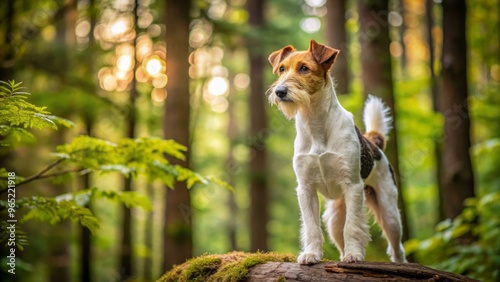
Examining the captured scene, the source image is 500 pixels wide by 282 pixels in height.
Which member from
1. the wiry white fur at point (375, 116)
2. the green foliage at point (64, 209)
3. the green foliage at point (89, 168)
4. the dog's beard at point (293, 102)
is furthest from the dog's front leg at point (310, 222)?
the green foliage at point (64, 209)

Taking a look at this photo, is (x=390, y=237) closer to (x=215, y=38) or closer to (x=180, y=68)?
(x=180, y=68)

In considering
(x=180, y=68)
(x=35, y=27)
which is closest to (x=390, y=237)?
(x=180, y=68)

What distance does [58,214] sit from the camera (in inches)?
184

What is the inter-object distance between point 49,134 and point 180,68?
7878 millimetres

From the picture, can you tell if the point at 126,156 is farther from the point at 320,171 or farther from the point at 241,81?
the point at 241,81

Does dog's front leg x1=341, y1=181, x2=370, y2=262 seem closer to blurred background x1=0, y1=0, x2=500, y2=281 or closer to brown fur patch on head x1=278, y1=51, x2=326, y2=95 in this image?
brown fur patch on head x1=278, y1=51, x2=326, y2=95

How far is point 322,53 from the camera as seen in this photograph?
4.20 meters

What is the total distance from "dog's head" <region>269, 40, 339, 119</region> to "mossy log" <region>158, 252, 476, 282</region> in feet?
4.46

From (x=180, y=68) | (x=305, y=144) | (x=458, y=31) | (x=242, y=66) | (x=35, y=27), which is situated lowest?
(x=305, y=144)

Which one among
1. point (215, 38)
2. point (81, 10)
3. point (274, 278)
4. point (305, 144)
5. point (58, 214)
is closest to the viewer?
point (274, 278)

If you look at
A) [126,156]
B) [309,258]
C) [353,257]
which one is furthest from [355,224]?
[126,156]

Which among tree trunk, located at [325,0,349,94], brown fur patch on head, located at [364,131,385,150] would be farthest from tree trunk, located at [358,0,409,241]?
tree trunk, located at [325,0,349,94]

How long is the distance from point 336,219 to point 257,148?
9530mm

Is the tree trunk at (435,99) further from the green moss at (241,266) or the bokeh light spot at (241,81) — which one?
the bokeh light spot at (241,81)
